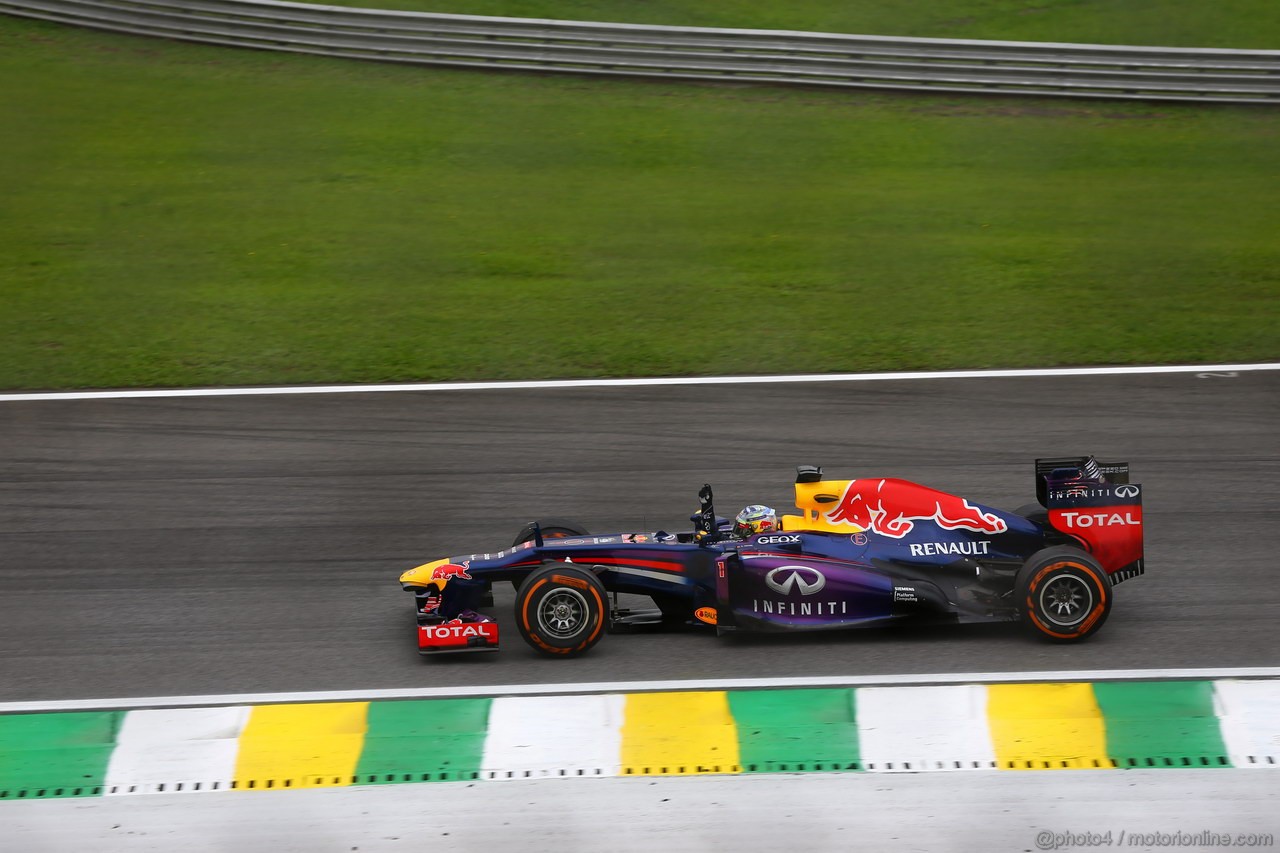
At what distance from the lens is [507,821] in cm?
635

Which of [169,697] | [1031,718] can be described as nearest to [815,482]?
[1031,718]

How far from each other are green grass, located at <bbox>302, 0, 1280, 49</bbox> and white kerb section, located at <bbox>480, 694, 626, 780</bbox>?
47.1 feet

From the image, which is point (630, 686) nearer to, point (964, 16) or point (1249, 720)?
point (1249, 720)

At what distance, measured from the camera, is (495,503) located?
380 inches

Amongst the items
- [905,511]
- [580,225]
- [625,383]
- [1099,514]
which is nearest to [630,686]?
[905,511]

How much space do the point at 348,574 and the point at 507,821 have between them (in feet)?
9.25

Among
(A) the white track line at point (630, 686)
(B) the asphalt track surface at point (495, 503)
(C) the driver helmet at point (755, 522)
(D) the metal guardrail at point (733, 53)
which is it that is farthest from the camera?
(D) the metal guardrail at point (733, 53)

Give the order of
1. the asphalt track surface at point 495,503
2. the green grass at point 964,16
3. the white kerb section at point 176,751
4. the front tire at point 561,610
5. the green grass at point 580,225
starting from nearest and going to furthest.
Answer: the white kerb section at point 176,751
the front tire at point 561,610
the asphalt track surface at point 495,503
the green grass at point 580,225
the green grass at point 964,16

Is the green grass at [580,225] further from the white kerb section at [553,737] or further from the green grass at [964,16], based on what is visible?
the white kerb section at [553,737]

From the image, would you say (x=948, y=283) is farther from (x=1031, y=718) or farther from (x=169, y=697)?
(x=169, y=697)

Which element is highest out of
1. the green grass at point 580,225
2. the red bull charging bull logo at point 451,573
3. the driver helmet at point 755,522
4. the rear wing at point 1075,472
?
the green grass at point 580,225

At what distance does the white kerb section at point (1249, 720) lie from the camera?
6.70m

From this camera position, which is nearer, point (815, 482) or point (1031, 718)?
point (1031, 718)

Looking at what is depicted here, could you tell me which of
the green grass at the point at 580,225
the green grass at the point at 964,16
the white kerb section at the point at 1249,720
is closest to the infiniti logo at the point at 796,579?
the white kerb section at the point at 1249,720
